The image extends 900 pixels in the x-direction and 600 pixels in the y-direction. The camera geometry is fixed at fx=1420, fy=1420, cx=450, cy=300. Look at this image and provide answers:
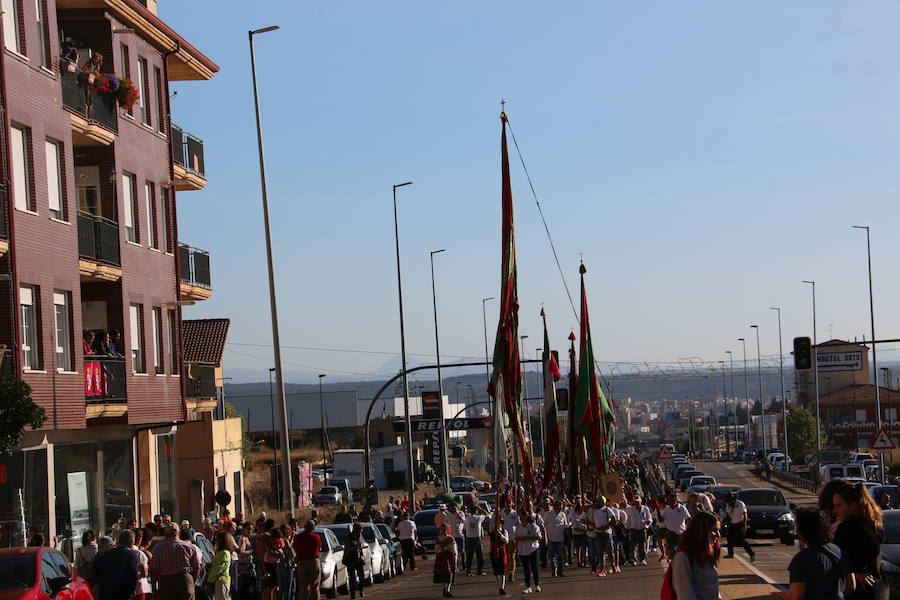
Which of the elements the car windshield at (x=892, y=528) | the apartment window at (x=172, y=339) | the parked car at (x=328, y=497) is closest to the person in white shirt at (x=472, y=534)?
the apartment window at (x=172, y=339)

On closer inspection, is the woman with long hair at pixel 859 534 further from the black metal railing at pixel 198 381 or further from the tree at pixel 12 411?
the black metal railing at pixel 198 381

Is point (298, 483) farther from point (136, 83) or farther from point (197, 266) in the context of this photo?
point (136, 83)

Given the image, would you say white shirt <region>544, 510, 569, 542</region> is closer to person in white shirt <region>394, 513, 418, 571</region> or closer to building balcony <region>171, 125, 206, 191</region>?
person in white shirt <region>394, 513, 418, 571</region>

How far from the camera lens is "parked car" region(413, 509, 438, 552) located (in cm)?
4044

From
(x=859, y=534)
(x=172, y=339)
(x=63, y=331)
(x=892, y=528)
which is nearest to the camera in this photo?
(x=859, y=534)

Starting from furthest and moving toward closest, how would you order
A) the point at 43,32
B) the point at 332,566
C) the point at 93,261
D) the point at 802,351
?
the point at 802,351 → the point at 93,261 → the point at 43,32 → the point at 332,566

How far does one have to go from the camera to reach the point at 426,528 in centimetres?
4056

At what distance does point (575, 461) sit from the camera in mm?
39188

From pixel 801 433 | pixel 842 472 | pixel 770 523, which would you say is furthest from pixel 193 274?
pixel 801 433

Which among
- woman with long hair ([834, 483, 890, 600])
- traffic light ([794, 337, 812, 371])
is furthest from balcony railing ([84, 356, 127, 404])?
woman with long hair ([834, 483, 890, 600])

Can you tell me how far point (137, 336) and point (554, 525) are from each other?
36.1 feet

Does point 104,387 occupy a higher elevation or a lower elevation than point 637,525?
higher

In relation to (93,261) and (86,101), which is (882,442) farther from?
(86,101)

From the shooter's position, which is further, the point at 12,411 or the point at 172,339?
the point at 172,339
